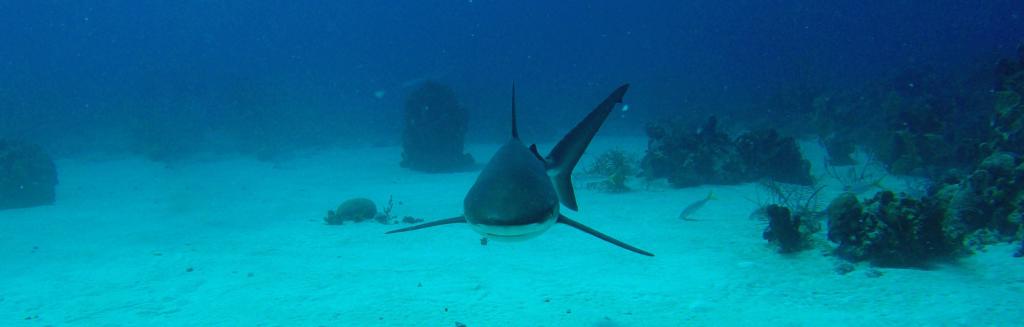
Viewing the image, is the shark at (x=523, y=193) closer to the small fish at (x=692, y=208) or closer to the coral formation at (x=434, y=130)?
the small fish at (x=692, y=208)

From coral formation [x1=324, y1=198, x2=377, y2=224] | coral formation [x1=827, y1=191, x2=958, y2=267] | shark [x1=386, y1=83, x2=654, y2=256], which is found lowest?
coral formation [x1=827, y1=191, x2=958, y2=267]

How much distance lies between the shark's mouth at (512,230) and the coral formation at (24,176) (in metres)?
19.4

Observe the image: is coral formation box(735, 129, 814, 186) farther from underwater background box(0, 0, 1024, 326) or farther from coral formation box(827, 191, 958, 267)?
coral formation box(827, 191, 958, 267)

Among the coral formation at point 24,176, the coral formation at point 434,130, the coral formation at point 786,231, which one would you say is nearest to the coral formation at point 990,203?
the coral formation at point 786,231

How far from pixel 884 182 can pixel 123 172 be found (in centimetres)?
2748

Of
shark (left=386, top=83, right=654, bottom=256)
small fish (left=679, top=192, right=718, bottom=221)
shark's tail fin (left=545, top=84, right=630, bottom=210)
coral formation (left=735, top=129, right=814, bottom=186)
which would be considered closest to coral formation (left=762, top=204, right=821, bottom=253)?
small fish (left=679, top=192, right=718, bottom=221)

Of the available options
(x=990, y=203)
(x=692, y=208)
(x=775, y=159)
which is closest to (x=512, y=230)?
(x=692, y=208)

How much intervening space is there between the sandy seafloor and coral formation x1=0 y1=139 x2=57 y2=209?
455 cm

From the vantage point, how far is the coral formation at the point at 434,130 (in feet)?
63.9

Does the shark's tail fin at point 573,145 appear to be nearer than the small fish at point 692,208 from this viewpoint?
Yes

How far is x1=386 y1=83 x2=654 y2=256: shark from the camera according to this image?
2393 millimetres

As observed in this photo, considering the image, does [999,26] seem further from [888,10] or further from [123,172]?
[123,172]

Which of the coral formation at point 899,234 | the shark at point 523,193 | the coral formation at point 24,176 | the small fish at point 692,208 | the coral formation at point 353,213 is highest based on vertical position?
the coral formation at point 24,176

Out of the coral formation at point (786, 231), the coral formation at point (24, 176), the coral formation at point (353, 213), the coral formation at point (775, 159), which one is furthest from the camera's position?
the coral formation at point (24, 176)
